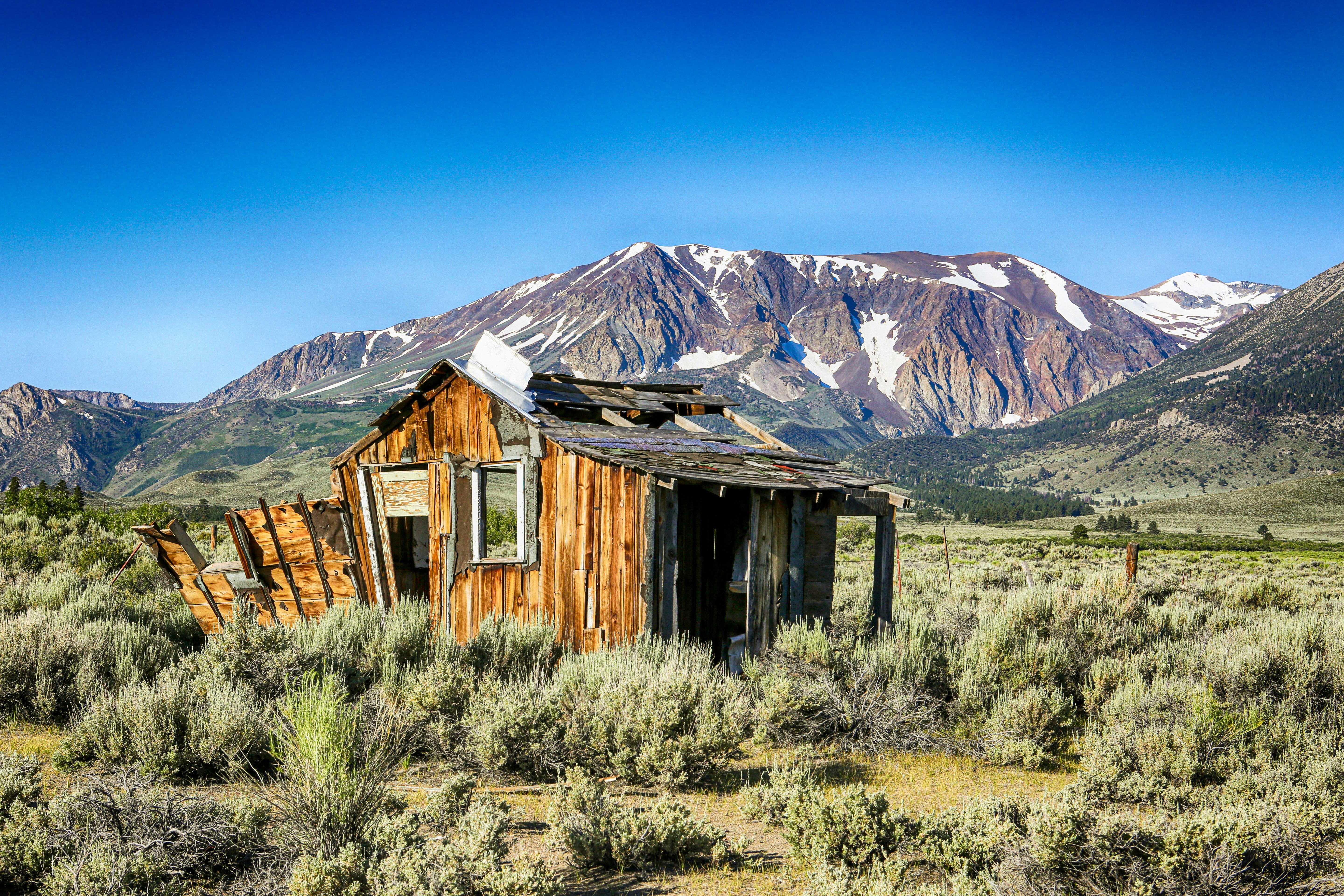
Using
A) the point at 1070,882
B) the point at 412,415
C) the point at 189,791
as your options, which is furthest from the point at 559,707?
the point at 412,415

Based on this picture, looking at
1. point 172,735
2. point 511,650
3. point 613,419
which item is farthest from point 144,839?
point 613,419

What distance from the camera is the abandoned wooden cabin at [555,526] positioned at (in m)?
8.01

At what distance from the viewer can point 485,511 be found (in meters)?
9.41

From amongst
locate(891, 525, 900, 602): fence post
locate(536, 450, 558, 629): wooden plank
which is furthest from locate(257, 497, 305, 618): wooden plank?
locate(891, 525, 900, 602): fence post

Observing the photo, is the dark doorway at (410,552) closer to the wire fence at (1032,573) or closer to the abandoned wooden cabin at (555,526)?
the abandoned wooden cabin at (555,526)

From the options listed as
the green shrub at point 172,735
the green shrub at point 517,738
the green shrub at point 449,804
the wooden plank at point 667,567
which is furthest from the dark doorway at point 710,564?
the green shrub at point 172,735

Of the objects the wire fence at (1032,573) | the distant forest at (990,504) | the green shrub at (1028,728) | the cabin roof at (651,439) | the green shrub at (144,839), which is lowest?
the distant forest at (990,504)

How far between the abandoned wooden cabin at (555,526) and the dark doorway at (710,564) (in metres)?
0.03

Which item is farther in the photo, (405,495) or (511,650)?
(405,495)

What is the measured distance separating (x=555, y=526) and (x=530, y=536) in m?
0.33

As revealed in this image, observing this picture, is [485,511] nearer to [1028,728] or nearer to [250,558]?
[250,558]

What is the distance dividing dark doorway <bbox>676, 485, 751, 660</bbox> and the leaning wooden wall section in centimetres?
106

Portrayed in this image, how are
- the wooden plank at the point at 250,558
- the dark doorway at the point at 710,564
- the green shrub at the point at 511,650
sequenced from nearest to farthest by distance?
the green shrub at the point at 511,650 → the dark doorway at the point at 710,564 → the wooden plank at the point at 250,558

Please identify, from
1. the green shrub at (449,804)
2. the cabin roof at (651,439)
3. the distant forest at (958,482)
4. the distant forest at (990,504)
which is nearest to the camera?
the green shrub at (449,804)
